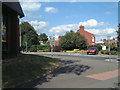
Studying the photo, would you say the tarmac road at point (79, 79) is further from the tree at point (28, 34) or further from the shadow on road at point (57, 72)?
the tree at point (28, 34)

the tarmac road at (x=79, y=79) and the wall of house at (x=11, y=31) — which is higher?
the wall of house at (x=11, y=31)

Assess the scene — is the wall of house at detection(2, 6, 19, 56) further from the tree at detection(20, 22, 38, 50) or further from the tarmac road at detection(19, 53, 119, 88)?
the tree at detection(20, 22, 38, 50)

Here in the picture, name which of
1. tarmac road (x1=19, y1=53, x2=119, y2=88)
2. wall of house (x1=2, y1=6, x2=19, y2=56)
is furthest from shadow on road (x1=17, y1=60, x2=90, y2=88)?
wall of house (x1=2, y1=6, x2=19, y2=56)

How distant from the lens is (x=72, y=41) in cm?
4128

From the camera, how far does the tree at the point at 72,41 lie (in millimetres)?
41406

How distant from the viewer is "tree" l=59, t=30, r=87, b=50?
41.4m

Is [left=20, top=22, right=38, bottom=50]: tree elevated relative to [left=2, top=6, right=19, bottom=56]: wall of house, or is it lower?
elevated

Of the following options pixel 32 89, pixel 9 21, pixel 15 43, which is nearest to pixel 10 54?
pixel 15 43

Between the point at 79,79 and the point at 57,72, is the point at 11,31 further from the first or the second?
the point at 79,79

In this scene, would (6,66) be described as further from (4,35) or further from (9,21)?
(9,21)

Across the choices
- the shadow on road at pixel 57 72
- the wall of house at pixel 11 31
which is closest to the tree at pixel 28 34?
the wall of house at pixel 11 31

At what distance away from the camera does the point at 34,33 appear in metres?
56.4

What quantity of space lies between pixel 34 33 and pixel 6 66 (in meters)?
49.1

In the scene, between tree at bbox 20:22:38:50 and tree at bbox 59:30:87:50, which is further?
tree at bbox 20:22:38:50
